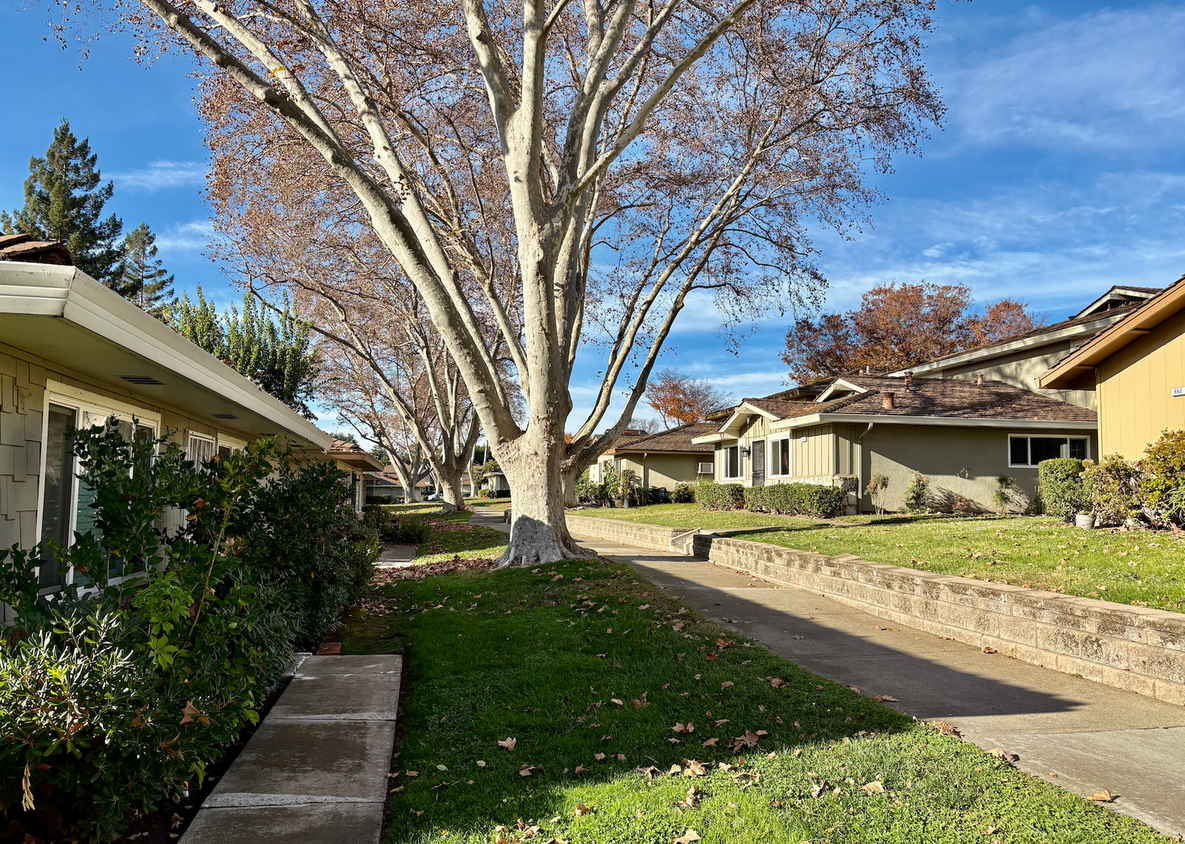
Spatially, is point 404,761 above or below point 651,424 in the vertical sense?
below

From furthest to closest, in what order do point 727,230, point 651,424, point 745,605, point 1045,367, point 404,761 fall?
point 651,424
point 1045,367
point 727,230
point 745,605
point 404,761

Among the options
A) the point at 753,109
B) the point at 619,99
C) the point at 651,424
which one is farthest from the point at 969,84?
the point at 651,424

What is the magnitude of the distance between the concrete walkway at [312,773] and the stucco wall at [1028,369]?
2270 centimetres

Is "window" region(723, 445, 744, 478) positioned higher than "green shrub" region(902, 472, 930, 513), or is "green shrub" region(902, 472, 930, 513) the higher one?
"window" region(723, 445, 744, 478)

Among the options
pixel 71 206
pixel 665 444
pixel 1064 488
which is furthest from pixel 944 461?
pixel 71 206

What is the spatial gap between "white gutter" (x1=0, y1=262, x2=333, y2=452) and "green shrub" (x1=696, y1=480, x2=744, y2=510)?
69.3 ft

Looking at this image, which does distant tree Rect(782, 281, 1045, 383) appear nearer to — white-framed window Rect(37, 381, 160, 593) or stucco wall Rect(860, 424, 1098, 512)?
stucco wall Rect(860, 424, 1098, 512)

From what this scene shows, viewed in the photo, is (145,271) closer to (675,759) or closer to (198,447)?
(198,447)

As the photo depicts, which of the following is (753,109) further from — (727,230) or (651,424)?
(651,424)

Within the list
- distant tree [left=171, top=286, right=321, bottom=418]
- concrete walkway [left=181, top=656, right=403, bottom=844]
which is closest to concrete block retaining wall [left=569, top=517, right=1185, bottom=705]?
concrete walkway [left=181, top=656, right=403, bottom=844]

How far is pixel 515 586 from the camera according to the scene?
10.3 m

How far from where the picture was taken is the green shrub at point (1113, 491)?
12.1 meters

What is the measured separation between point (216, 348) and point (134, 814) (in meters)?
22.1

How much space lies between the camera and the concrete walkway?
11.6ft
